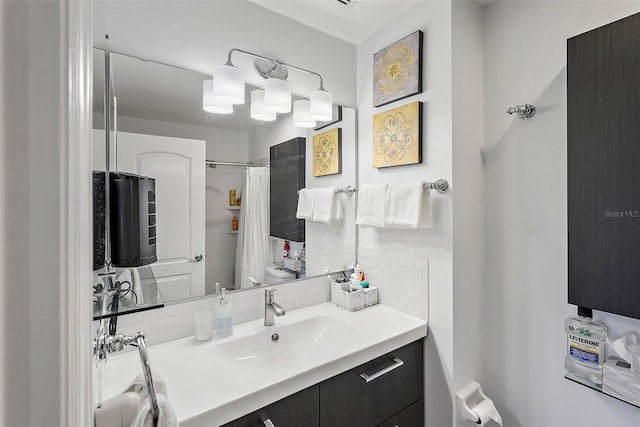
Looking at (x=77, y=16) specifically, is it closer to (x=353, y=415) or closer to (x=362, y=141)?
(x=353, y=415)

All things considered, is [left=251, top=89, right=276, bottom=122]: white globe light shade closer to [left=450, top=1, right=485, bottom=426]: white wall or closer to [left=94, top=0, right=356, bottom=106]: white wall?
[left=94, top=0, right=356, bottom=106]: white wall

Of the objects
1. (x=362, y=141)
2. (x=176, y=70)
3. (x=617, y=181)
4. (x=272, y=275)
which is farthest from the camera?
(x=362, y=141)

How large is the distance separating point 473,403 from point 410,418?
307mm

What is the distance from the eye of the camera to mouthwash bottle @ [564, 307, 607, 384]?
1.05 metres

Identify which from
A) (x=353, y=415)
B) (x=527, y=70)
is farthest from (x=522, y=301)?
(x=527, y=70)

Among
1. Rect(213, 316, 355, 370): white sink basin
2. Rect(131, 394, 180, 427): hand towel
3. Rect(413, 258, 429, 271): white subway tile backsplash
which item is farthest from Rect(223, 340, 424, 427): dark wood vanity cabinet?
Rect(413, 258, 429, 271): white subway tile backsplash

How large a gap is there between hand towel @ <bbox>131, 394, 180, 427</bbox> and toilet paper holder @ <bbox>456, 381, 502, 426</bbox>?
3.98 ft

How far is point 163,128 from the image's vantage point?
114 centimetres

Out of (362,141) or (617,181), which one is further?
(362,141)

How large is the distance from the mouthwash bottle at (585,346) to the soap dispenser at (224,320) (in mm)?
1356

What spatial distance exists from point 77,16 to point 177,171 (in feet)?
3.18

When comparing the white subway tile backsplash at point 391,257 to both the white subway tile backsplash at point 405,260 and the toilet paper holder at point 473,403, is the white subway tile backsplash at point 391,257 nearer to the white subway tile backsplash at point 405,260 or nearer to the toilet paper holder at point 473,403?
the white subway tile backsplash at point 405,260

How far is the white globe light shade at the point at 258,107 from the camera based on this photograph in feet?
4.50

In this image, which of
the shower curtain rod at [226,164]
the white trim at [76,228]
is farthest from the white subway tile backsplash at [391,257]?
the white trim at [76,228]
